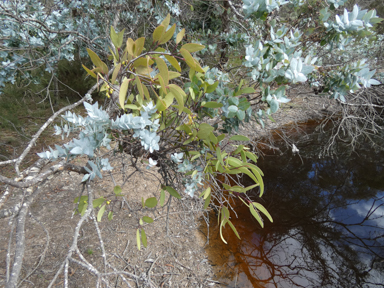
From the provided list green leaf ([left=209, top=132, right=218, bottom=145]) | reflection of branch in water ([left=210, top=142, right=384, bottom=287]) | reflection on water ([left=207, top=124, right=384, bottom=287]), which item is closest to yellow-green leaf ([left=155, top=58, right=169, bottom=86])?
green leaf ([left=209, top=132, right=218, bottom=145])

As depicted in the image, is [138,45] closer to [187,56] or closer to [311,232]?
[187,56]

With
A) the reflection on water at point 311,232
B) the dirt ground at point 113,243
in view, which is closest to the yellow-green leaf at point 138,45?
the dirt ground at point 113,243

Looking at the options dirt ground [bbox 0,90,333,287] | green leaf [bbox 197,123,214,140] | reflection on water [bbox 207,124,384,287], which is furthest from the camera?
reflection on water [bbox 207,124,384,287]

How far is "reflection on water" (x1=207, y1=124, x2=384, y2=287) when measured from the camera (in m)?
2.42

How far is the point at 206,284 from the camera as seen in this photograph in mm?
2125

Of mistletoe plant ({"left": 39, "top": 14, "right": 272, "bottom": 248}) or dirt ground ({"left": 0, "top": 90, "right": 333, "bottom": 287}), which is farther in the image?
dirt ground ({"left": 0, "top": 90, "right": 333, "bottom": 287})

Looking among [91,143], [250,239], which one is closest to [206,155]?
[91,143]

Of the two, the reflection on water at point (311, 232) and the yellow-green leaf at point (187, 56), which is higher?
the reflection on water at point (311, 232)

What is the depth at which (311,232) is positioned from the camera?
9.69 ft

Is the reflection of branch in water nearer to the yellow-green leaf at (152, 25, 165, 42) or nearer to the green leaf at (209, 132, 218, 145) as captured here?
the green leaf at (209, 132, 218, 145)

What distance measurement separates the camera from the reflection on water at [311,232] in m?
2.42

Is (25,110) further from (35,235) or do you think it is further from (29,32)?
(35,235)

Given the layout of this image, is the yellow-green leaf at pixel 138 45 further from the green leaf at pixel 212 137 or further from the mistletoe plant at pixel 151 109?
the green leaf at pixel 212 137

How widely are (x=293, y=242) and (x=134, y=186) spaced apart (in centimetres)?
217
